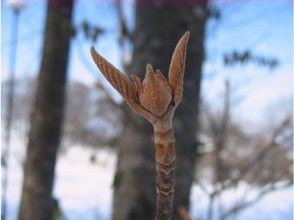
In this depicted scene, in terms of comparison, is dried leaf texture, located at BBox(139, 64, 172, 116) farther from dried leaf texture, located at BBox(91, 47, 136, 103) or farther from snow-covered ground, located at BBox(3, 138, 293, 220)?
snow-covered ground, located at BBox(3, 138, 293, 220)

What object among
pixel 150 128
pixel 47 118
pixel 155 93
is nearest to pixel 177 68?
pixel 155 93

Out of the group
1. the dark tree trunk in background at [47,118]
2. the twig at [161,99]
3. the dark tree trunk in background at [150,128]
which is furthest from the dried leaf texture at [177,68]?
the dark tree trunk in background at [47,118]

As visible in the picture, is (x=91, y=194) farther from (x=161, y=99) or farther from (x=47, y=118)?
(x=161, y=99)

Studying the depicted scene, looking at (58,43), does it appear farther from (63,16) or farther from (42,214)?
(42,214)

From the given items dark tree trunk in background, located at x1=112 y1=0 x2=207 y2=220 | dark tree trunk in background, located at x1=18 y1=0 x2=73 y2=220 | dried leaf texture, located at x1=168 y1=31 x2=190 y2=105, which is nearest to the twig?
dried leaf texture, located at x1=168 y1=31 x2=190 y2=105

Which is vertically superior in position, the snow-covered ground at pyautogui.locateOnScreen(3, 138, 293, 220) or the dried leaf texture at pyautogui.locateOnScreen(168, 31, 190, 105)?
the snow-covered ground at pyautogui.locateOnScreen(3, 138, 293, 220)

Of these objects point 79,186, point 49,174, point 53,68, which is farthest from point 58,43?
point 79,186

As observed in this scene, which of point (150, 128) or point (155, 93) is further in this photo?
point (150, 128)
